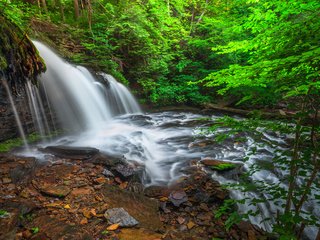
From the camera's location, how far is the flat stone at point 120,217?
9.77ft

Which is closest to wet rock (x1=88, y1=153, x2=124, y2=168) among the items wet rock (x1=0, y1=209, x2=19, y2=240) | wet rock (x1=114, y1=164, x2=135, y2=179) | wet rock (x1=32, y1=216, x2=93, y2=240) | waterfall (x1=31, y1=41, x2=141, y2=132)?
wet rock (x1=114, y1=164, x2=135, y2=179)

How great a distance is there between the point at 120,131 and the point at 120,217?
461 cm

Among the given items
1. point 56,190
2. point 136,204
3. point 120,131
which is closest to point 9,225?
point 56,190

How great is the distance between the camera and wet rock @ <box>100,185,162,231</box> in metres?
3.18

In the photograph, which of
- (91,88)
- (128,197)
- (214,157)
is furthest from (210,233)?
(91,88)

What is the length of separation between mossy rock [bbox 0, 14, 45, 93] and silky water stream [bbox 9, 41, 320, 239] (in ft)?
1.42

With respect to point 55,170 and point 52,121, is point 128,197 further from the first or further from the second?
point 52,121

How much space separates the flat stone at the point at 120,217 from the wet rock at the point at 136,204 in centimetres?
10

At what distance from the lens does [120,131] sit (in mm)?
7523

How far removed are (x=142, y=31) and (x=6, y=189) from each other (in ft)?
29.6

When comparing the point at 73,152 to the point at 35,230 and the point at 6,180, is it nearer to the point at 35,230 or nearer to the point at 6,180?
the point at 6,180

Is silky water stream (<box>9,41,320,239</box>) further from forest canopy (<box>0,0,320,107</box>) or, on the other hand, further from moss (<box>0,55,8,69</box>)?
forest canopy (<box>0,0,320,107</box>)

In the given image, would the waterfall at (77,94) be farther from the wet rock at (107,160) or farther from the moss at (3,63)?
the wet rock at (107,160)

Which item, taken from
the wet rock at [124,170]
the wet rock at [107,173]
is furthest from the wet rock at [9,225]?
the wet rock at [124,170]
